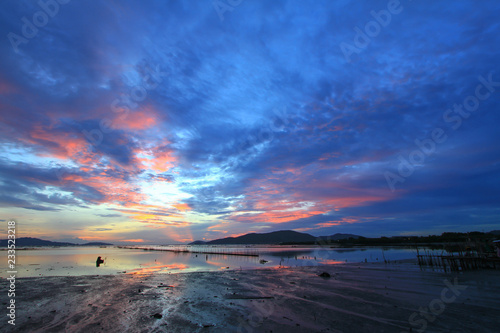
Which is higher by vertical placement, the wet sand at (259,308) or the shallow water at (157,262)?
the wet sand at (259,308)

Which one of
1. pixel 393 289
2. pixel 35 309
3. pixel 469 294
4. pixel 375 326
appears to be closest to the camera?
pixel 375 326

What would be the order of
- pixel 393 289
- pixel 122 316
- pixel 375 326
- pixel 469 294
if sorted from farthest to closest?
pixel 393 289, pixel 469 294, pixel 122 316, pixel 375 326

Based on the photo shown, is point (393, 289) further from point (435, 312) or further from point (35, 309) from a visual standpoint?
point (35, 309)

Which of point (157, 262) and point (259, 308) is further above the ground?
point (259, 308)

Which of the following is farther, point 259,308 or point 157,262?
point 157,262

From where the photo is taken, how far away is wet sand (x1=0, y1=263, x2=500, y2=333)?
11664mm

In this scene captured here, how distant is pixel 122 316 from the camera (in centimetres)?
1334

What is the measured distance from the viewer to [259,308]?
14.8 metres

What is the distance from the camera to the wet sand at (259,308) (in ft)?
38.3

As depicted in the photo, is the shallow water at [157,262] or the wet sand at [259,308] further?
the shallow water at [157,262]

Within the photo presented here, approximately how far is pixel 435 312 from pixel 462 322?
5.44 feet

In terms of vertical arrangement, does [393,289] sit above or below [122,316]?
below

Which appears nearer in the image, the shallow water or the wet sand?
the wet sand

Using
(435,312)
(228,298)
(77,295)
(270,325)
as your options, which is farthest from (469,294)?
(77,295)
